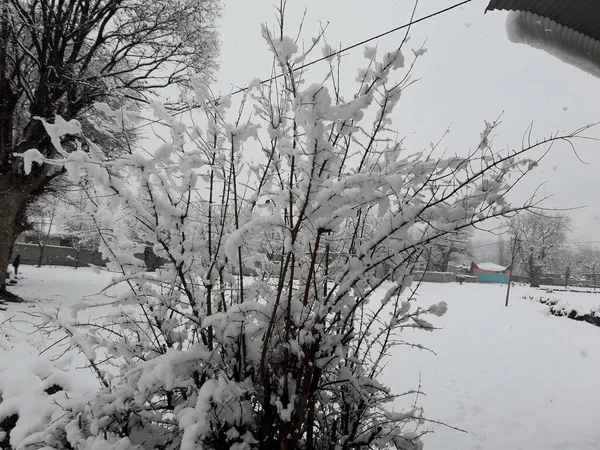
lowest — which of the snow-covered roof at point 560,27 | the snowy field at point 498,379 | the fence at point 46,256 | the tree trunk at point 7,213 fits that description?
the fence at point 46,256

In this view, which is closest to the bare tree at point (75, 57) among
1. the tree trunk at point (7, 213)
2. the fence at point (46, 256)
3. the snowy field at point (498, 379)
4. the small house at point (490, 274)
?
the tree trunk at point (7, 213)

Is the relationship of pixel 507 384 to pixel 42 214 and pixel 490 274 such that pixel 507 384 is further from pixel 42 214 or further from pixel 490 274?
pixel 490 274

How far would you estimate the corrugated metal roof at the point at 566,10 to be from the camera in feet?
8.64

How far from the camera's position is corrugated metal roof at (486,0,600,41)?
8.64 feet

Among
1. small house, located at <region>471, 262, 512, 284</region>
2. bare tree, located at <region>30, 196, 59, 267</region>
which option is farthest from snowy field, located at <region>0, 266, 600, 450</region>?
small house, located at <region>471, 262, 512, 284</region>

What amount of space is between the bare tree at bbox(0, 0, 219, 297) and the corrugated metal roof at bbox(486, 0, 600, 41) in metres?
6.05

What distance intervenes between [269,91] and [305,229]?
28.3 inches

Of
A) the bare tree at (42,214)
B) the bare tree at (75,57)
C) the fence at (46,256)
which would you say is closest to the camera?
the bare tree at (75,57)

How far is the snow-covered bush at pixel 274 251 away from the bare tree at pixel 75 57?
635 cm

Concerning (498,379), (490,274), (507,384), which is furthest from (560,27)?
(490,274)

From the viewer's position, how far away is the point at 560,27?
9.59ft

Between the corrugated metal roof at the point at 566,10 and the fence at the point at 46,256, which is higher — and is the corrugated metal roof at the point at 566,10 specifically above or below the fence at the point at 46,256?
above

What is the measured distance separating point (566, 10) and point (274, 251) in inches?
110

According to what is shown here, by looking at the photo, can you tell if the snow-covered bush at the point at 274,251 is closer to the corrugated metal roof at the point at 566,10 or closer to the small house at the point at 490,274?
the corrugated metal roof at the point at 566,10
